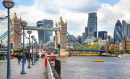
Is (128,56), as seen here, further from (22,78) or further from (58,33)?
(22,78)

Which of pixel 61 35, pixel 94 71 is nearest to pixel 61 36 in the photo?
pixel 61 35

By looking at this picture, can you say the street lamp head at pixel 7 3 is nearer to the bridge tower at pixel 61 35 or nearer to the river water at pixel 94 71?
the river water at pixel 94 71

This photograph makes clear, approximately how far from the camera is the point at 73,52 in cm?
12525

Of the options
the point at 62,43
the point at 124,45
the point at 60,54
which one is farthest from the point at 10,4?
the point at 124,45

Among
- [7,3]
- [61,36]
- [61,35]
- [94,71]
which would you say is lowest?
[94,71]

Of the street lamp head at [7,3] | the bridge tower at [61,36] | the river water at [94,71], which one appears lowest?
the river water at [94,71]

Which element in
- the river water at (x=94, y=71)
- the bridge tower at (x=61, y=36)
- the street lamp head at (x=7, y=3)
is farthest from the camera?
the bridge tower at (x=61, y=36)

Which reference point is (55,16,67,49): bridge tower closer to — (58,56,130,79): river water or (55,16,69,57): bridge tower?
(55,16,69,57): bridge tower

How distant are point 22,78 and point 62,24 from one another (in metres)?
114

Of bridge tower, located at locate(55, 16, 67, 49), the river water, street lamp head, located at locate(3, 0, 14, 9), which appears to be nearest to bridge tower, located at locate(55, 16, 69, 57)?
bridge tower, located at locate(55, 16, 67, 49)

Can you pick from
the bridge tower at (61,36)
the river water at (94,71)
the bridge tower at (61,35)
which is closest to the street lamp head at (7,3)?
the river water at (94,71)

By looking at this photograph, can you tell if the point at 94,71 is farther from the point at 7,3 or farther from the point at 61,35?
the point at 61,35

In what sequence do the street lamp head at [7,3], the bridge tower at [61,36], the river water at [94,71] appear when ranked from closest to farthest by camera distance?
the street lamp head at [7,3]
the river water at [94,71]
the bridge tower at [61,36]

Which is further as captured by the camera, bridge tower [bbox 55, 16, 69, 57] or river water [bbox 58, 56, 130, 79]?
bridge tower [bbox 55, 16, 69, 57]
